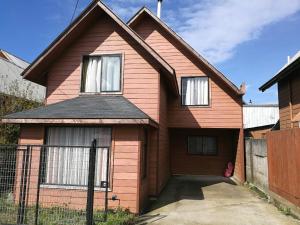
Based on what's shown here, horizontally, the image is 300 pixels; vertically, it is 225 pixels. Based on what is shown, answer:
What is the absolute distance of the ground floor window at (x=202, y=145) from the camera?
1711cm

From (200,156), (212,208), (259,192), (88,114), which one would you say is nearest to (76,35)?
(88,114)

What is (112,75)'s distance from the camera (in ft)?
35.1

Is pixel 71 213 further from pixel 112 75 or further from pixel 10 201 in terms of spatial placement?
pixel 112 75

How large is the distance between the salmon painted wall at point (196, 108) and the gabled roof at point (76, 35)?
12.9 feet

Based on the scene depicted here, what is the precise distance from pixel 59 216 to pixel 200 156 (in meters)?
10.9

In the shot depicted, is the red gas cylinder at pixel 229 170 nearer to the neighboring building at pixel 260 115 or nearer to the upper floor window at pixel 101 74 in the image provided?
the upper floor window at pixel 101 74

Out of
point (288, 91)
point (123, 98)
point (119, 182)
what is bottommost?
point (119, 182)

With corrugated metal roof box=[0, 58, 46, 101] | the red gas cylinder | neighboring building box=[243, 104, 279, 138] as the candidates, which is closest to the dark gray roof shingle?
corrugated metal roof box=[0, 58, 46, 101]

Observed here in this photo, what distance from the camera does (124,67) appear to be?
1053 cm

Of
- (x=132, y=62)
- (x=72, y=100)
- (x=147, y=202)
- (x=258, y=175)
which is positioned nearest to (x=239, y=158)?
(x=258, y=175)

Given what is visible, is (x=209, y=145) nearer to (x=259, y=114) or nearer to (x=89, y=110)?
(x=89, y=110)

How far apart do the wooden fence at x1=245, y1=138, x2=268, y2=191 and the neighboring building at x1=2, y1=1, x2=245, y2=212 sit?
58 centimetres

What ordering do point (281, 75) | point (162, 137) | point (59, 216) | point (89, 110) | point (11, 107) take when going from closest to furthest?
point (59, 216)
point (89, 110)
point (281, 75)
point (162, 137)
point (11, 107)

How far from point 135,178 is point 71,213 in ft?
6.54
